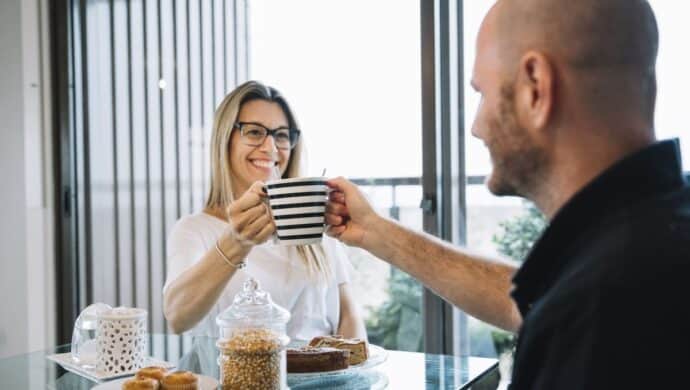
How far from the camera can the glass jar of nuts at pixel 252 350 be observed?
1.10 metres

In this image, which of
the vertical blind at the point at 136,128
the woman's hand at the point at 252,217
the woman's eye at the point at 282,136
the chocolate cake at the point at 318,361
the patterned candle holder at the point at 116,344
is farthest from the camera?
the vertical blind at the point at 136,128

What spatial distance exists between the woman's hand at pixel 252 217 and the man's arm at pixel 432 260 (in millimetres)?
140

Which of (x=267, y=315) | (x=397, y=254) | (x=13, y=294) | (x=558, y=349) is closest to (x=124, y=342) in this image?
(x=267, y=315)

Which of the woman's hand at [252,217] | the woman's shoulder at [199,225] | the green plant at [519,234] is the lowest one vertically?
the green plant at [519,234]

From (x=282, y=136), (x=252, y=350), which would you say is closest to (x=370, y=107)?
(x=282, y=136)

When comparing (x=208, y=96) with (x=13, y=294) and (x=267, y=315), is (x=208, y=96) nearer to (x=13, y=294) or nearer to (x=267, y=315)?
(x=13, y=294)

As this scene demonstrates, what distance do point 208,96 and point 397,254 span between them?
169 centimetres

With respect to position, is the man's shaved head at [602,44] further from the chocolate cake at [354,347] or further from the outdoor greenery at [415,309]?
the outdoor greenery at [415,309]

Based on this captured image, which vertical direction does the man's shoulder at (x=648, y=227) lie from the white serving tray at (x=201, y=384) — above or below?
above

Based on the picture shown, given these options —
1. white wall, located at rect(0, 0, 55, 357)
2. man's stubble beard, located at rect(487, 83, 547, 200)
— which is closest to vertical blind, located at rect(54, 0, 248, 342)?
white wall, located at rect(0, 0, 55, 357)

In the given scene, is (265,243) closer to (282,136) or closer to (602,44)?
(282,136)

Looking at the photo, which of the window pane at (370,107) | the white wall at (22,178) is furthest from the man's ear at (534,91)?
the white wall at (22,178)

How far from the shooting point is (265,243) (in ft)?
6.45

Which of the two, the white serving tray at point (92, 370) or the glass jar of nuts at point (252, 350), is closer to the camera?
the glass jar of nuts at point (252, 350)
